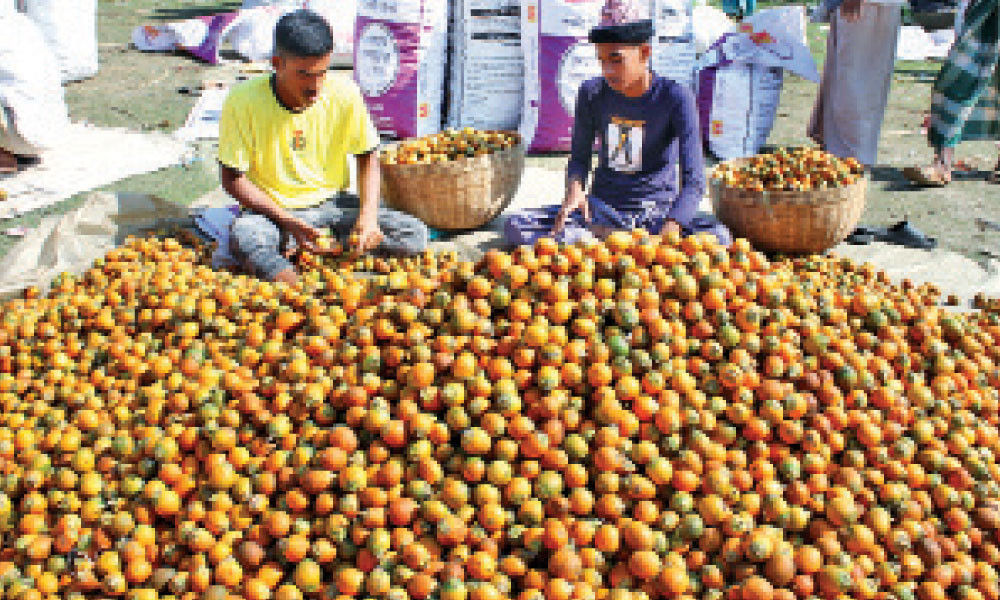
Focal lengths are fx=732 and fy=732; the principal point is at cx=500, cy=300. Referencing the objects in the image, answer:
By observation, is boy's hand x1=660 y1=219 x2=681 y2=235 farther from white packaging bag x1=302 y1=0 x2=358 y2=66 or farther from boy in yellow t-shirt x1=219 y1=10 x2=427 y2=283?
white packaging bag x1=302 y1=0 x2=358 y2=66

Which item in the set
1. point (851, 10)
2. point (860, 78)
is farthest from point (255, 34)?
point (860, 78)

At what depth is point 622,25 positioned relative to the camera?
357 cm

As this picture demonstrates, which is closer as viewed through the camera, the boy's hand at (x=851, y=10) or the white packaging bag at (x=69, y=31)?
the boy's hand at (x=851, y=10)

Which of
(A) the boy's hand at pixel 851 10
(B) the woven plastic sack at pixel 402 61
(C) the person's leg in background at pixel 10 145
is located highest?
(A) the boy's hand at pixel 851 10

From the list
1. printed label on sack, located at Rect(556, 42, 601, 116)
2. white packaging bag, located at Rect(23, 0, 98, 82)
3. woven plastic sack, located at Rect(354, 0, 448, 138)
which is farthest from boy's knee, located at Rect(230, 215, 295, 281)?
white packaging bag, located at Rect(23, 0, 98, 82)

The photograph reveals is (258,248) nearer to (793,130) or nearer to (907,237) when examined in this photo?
(907,237)

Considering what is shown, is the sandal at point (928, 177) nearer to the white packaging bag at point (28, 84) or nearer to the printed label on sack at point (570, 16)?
the printed label on sack at point (570, 16)

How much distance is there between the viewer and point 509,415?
2.06m

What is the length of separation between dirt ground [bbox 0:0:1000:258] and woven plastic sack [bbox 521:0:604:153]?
33 cm

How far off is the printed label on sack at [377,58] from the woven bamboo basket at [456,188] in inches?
68.7

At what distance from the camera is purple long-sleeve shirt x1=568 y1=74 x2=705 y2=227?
401cm

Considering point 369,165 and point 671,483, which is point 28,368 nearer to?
point 369,165

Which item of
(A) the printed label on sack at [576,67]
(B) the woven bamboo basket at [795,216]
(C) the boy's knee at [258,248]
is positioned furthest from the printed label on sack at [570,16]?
(C) the boy's knee at [258,248]

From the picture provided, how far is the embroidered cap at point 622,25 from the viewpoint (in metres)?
3.59
